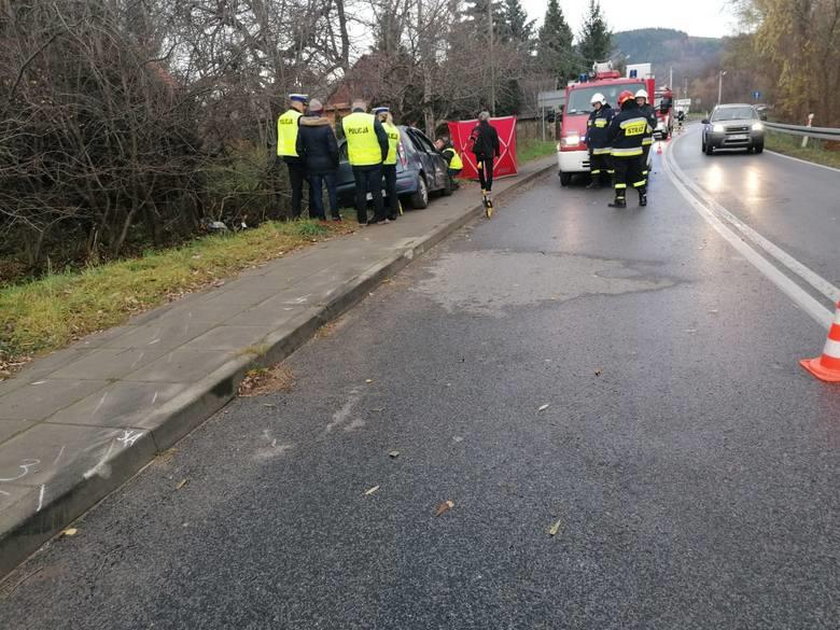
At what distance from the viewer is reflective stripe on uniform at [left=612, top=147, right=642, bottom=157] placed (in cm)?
1149

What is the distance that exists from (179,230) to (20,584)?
8.58 m

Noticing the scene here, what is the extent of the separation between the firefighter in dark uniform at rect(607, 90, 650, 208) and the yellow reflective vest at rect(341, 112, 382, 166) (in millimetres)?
4387

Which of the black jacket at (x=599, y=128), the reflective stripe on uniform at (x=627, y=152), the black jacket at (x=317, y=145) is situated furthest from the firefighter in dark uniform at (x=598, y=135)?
the black jacket at (x=317, y=145)

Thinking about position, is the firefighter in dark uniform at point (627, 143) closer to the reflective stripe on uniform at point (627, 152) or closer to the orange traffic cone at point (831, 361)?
the reflective stripe on uniform at point (627, 152)

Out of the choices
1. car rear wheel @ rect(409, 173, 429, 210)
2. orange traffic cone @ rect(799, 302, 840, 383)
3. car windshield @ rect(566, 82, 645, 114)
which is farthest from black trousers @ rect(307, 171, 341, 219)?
car windshield @ rect(566, 82, 645, 114)

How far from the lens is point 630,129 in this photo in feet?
37.6

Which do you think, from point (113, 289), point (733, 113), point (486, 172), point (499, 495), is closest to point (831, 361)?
point (499, 495)

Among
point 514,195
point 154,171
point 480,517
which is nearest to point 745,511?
point 480,517

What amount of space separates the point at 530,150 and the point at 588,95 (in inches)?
525

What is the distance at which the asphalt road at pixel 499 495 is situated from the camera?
2389mm

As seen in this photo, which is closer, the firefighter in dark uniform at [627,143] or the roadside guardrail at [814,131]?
the firefighter in dark uniform at [627,143]

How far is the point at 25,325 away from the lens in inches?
226

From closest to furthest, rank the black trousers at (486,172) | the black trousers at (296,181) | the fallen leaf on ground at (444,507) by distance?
the fallen leaf on ground at (444,507) → the black trousers at (296,181) → the black trousers at (486,172)

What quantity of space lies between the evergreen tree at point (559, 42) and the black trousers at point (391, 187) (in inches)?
1399
